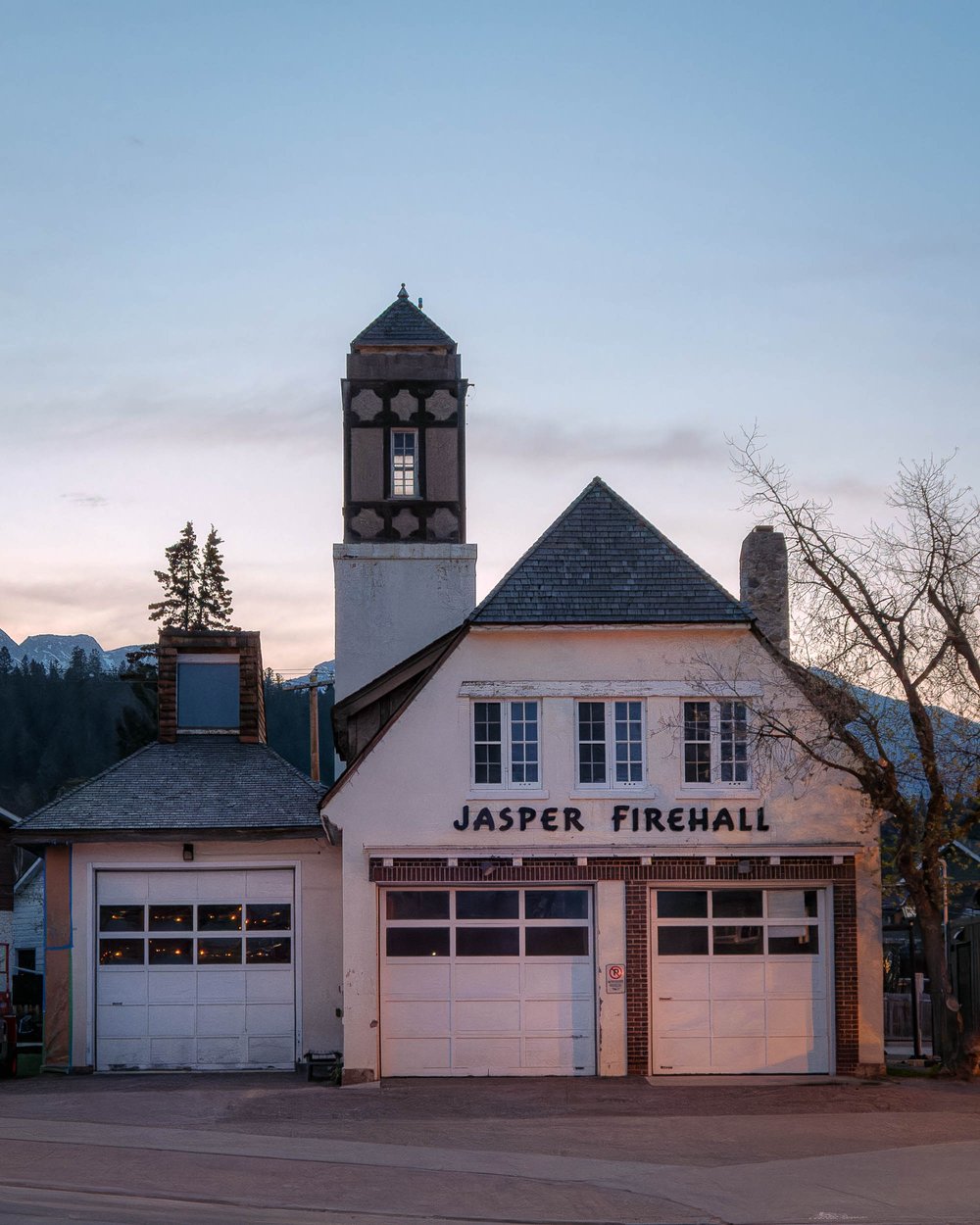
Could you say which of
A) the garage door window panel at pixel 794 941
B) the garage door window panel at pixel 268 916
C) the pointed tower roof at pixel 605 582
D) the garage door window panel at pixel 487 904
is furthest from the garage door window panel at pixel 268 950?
the garage door window panel at pixel 794 941

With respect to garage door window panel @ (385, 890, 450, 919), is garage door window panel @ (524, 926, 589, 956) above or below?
below

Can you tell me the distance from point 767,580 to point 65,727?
105m

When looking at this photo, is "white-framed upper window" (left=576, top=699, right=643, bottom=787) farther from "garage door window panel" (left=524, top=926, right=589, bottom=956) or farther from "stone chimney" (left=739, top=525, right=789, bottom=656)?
"stone chimney" (left=739, top=525, right=789, bottom=656)

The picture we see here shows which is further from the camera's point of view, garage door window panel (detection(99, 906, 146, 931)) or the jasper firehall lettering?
garage door window panel (detection(99, 906, 146, 931))

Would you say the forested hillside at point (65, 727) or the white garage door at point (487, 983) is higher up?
the forested hillside at point (65, 727)

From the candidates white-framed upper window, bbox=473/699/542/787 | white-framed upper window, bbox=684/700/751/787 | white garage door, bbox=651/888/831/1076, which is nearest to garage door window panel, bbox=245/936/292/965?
white-framed upper window, bbox=473/699/542/787

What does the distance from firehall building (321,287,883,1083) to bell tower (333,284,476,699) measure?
8007 millimetres

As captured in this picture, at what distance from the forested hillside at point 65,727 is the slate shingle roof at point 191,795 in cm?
7697

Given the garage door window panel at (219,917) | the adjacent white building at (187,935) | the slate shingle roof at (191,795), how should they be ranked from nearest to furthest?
1. the adjacent white building at (187,935)
2. the slate shingle roof at (191,795)
3. the garage door window panel at (219,917)

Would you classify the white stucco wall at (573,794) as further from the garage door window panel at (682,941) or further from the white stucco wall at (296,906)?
the white stucco wall at (296,906)

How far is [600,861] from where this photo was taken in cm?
2234

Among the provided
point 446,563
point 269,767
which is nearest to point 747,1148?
point 269,767

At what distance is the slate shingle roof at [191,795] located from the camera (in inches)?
954

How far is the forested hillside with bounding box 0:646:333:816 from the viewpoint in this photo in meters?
114
